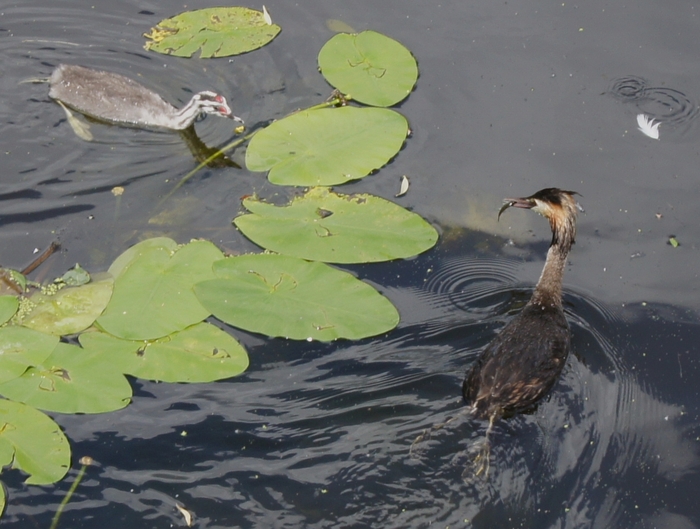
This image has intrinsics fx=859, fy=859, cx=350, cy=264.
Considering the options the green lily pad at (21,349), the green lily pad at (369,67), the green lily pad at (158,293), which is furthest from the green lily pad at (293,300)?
the green lily pad at (369,67)

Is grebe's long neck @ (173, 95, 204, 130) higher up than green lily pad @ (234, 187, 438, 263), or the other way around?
grebe's long neck @ (173, 95, 204, 130)

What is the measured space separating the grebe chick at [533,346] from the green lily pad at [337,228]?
2.29ft

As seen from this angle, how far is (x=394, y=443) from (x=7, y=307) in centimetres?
250

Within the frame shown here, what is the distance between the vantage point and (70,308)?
17.4 ft

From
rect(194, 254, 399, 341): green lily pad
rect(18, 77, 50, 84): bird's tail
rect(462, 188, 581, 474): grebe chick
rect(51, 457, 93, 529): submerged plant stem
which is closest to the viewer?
rect(51, 457, 93, 529): submerged plant stem

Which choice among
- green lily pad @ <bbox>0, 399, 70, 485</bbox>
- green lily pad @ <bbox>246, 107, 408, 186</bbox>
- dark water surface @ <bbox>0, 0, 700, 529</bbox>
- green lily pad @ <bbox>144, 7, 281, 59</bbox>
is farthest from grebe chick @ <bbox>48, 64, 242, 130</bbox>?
green lily pad @ <bbox>0, 399, 70, 485</bbox>

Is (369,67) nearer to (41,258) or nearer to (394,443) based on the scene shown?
(41,258)

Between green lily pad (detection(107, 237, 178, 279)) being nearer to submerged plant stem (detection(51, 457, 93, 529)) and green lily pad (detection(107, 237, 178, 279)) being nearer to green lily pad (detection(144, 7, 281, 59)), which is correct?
submerged plant stem (detection(51, 457, 93, 529))

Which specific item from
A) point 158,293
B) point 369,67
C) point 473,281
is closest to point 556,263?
point 473,281

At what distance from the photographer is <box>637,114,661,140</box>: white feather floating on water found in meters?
6.65

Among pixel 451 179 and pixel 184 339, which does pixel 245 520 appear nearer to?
pixel 184 339

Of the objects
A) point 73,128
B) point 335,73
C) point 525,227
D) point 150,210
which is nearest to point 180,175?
point 150,210

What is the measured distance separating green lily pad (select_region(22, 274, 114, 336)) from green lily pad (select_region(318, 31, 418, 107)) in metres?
2.55

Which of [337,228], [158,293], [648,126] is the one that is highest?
[648,126]
